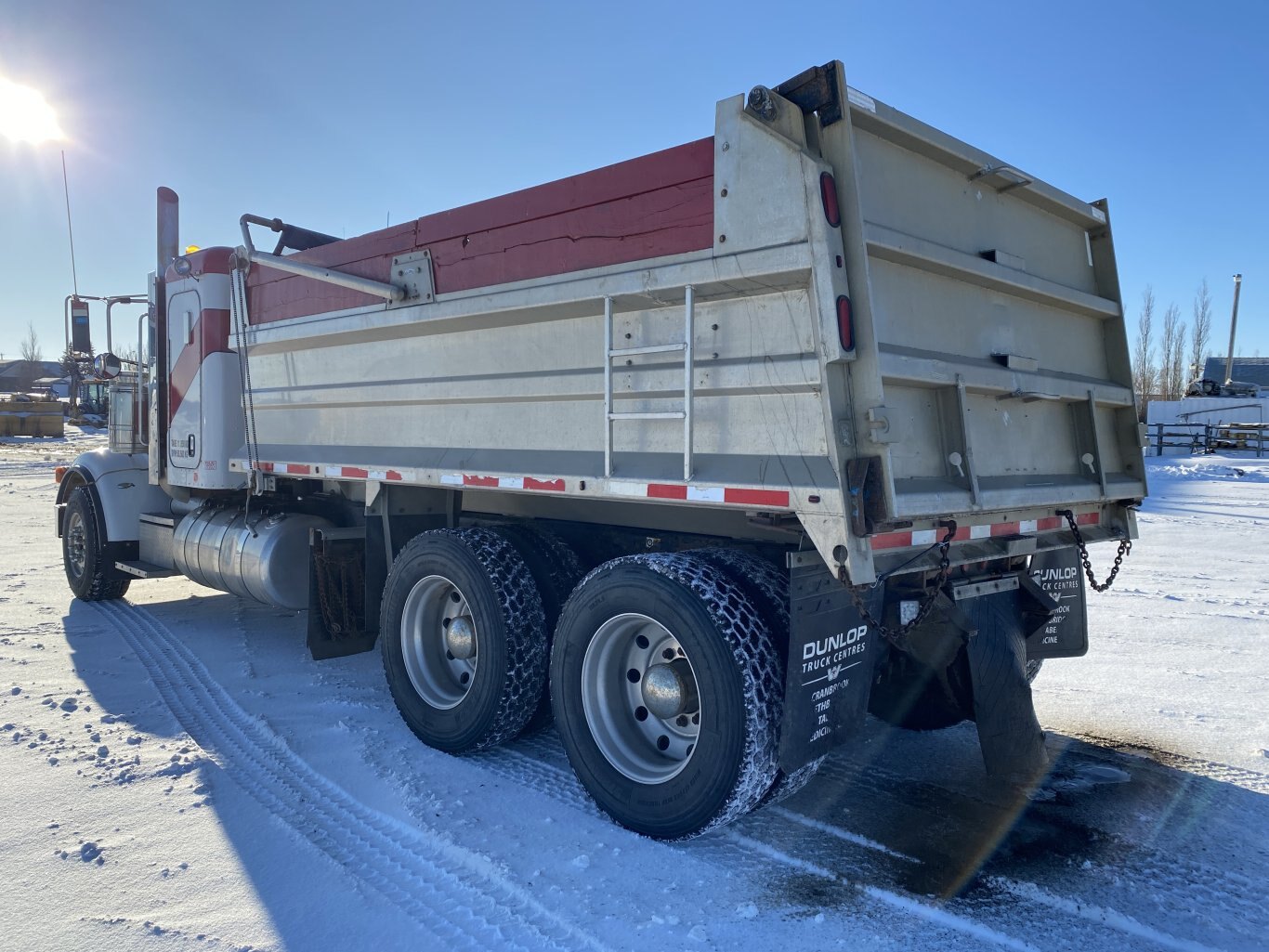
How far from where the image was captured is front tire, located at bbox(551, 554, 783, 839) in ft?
10.5

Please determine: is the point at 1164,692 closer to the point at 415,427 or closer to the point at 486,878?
the point at 486,878

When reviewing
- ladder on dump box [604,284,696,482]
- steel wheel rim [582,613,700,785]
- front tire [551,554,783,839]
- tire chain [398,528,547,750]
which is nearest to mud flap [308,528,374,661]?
tire chain [398,528,547,750]

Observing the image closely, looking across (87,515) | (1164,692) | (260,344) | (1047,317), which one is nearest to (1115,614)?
(1164,692)

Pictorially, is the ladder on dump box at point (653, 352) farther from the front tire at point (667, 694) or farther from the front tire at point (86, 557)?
the front tire at point (86, 557)

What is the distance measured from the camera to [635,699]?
3781 millimetres

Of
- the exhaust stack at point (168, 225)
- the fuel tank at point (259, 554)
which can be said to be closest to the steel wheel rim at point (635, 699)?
the fuel tank at point (259, 554)

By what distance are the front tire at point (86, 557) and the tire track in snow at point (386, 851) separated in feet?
11.4

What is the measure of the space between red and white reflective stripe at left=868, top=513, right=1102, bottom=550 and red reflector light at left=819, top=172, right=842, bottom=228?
3.68 ft

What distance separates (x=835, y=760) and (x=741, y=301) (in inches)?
93.5

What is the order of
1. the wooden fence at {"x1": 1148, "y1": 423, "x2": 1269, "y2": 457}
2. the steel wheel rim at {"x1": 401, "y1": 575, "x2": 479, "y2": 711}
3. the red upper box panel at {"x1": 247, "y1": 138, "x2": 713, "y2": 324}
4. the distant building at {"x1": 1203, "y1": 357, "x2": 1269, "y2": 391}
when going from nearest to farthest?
the red upper box panel at {"x1": 247, "y1": 138, "x2": 713, "y2": 324} → the steel wheel rim at {"x1": 401, "y1": 575, "x2": 479, "y2": 711} → the wooden fence at {"x1": 1148, "y1": 423, "x2": 1269, "y2": 457} → the distant building at {"x1": 1203, "y1": 357, "x2": 1269, "y2": 391}

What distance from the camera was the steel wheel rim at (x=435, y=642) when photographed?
4.66 m

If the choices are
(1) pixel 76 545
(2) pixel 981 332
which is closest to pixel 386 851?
(2) pixel 981 332

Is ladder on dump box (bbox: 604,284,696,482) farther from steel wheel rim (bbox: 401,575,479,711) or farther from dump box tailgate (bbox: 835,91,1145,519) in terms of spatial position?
steel wheel rim (bbox: 401,575,479,711)

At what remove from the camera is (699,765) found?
10.8 feet
